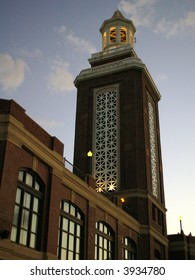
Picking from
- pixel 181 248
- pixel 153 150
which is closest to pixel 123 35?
pixel 153 150

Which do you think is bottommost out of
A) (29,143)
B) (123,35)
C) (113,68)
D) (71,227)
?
(71,227)

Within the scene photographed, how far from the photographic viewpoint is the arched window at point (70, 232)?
87.6 feet

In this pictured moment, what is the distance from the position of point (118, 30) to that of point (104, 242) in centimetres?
4089

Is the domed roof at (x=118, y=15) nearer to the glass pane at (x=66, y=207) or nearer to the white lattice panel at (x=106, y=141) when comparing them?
the white lattice panel at (x=106, y=141)

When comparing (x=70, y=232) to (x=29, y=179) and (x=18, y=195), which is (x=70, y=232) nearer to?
(x=29, y=179)

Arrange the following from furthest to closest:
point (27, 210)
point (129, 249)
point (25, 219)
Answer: point (129, 249)
point (27, 210)
point (25, 219)

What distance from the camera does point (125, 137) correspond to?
163ft

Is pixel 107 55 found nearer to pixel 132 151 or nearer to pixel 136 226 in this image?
pixel 132 151

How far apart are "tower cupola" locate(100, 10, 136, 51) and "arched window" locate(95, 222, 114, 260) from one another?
36.7 metres

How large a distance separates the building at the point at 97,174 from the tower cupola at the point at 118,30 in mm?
172

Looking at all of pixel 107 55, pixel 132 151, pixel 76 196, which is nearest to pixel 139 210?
pixel 132 151

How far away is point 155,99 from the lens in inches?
2354

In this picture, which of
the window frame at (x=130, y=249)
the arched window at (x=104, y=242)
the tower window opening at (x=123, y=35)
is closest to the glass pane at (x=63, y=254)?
the arched window at (x=104, y=242)

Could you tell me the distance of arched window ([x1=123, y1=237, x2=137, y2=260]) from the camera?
3779 cm
